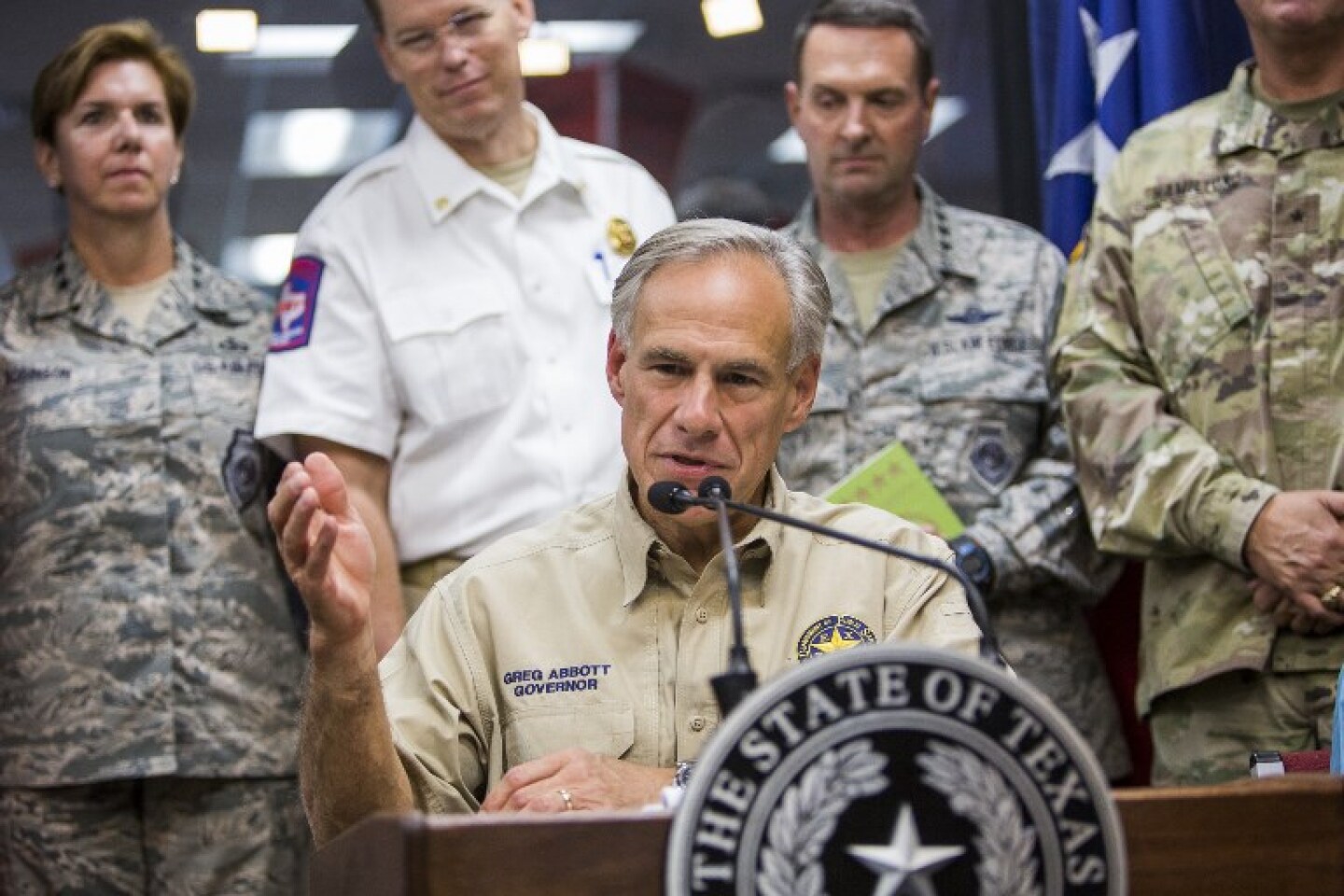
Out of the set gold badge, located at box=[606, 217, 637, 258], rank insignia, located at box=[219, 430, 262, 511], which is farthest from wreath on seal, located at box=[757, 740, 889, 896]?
rank insignia, located at box=[219, 430, 262, 511]

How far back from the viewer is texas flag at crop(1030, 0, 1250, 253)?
3.87 m

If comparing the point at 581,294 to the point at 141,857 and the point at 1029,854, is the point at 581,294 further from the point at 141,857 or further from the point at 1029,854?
the point at 1029,854

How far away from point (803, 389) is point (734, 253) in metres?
0.23

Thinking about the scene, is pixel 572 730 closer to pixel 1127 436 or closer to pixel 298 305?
pixel 1127 436

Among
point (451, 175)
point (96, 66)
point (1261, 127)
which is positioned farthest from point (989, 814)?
point (96, 66)

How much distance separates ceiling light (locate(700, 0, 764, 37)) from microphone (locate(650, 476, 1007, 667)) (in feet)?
8.34

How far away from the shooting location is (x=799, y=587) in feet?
8.11

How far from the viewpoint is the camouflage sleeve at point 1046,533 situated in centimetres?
348

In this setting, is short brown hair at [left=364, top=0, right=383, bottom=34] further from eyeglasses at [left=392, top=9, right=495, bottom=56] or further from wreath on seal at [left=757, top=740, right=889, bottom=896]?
wreath on seal at [left=757, top=740, right=889, bottom=896]

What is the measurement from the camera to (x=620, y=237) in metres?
3.72

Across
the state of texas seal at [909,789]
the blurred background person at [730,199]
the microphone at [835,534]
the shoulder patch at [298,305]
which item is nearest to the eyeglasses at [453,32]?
the shoulder patch at [298,305]

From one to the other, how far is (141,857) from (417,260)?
1168 millimetres

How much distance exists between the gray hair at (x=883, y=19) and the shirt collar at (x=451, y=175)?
0.52 metres

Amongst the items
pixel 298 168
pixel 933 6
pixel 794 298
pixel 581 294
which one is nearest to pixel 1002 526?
pixel 581 294
